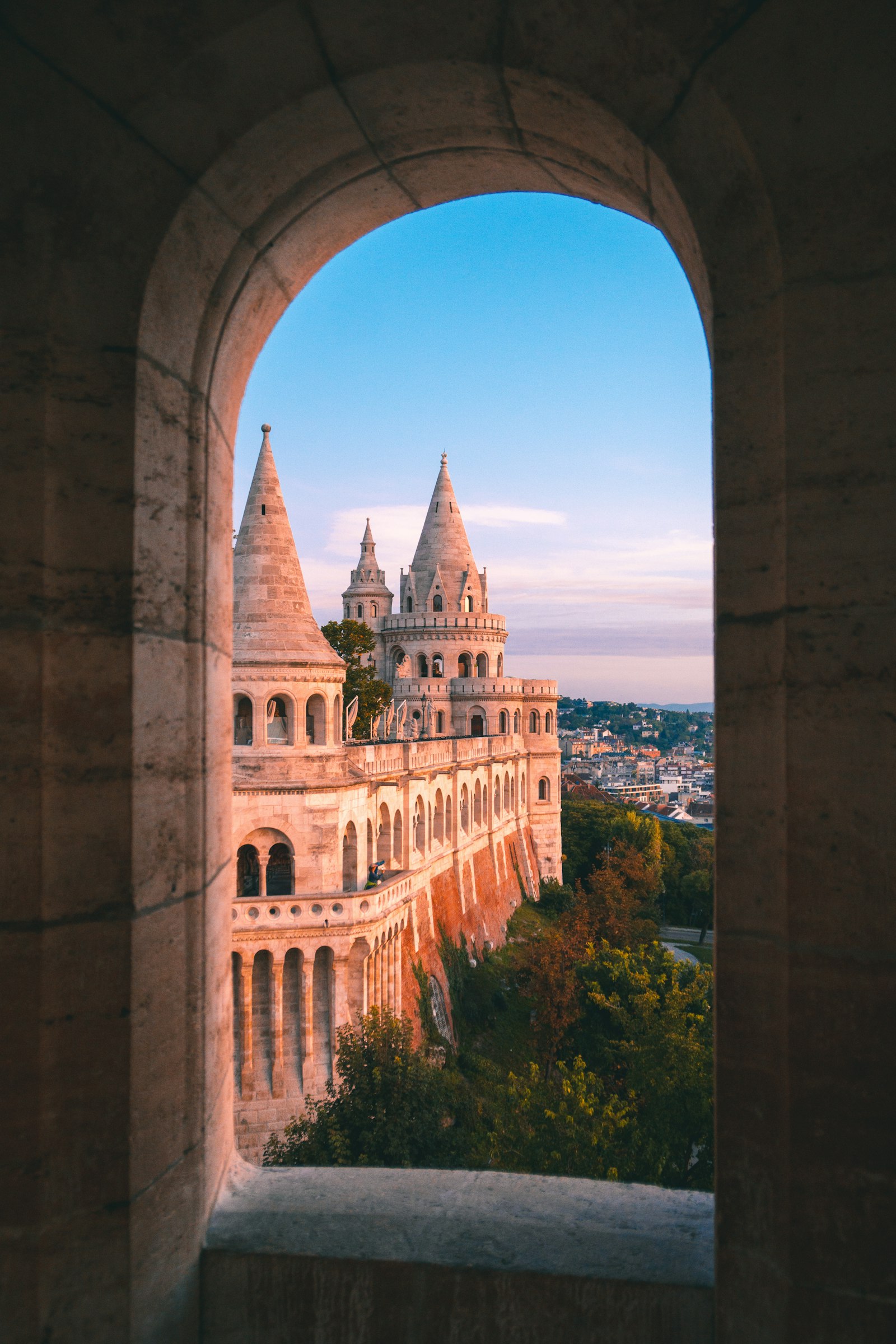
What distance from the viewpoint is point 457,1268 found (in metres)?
2.66

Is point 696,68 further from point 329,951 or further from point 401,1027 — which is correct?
point 329,951

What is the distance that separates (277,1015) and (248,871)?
3232mm

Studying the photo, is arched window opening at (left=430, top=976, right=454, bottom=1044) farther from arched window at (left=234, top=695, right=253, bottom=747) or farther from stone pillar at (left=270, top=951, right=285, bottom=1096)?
arched window at (left=234, top=695, right=253, bottom=747)

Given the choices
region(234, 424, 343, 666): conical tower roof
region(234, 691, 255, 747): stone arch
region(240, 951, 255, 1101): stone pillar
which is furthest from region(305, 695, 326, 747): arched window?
region(240, 951, 255, 1101): stone pillar

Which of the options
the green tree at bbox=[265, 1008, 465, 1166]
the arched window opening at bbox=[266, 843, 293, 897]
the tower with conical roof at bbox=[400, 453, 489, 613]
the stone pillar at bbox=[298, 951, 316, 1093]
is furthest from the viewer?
the tower with conical roof at bbox=[400, 453, 489, 613]

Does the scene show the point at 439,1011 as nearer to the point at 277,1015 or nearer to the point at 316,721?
the point at 277,1015

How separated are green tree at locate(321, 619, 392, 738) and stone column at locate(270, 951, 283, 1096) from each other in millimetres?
19345

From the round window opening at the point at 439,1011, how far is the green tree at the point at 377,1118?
9471 mm

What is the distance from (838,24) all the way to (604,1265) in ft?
11.5

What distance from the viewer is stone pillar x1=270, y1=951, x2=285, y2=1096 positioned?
18.2m

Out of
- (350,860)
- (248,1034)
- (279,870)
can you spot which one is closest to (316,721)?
(350,860)

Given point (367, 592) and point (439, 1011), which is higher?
point (367, 592)

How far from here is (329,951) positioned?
1922 cm

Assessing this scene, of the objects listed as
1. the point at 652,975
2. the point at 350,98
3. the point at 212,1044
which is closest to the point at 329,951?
the point at 652,975
